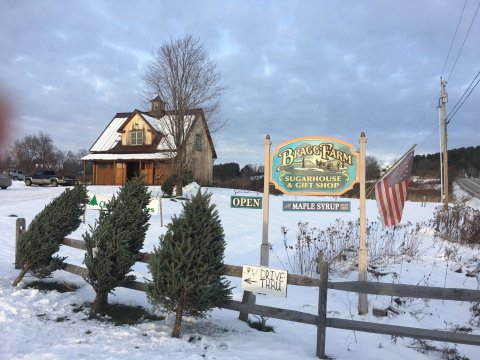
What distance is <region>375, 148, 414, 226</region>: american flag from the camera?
22.8 feet

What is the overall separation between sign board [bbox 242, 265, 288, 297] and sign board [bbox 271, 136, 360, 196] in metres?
2.06

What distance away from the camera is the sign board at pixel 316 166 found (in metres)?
7.22

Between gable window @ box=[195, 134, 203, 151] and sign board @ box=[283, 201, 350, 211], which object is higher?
gable window @ box=[195, 134, 203, 151]

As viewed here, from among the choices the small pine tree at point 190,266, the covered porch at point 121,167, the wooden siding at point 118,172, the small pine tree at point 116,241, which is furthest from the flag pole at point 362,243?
the wooden siding at point 118,172

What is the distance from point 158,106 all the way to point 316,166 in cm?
2515

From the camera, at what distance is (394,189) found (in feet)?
23.0

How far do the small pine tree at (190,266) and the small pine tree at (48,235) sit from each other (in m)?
2.70

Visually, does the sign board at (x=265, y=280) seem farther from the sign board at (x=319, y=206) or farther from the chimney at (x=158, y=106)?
the chimney at (x=158, y=106)

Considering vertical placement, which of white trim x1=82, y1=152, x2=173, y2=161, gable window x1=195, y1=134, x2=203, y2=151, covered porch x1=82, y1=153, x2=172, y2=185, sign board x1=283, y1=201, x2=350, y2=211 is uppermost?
gable window x1=195, y1=134, x2=203, y2=151

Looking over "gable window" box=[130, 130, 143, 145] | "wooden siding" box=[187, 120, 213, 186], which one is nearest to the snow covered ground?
"wooden siding" box=[187, 120, 213, 186]

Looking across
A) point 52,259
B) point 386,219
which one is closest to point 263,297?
point 386,219

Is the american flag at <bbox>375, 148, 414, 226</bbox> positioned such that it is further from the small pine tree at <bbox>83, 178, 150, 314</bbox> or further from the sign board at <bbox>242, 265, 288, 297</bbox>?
the small pine tree at <bbox>83, 178, 150, 314</bbox>

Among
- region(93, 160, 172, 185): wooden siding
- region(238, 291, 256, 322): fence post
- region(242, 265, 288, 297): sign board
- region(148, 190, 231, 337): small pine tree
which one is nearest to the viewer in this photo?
region(148, 190, 231, 337): small pine tree

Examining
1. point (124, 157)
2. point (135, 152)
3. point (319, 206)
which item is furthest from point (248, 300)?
point (135, 152)
